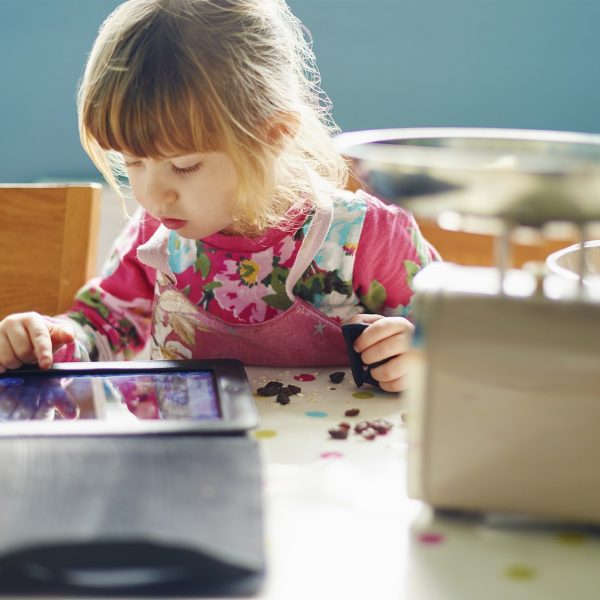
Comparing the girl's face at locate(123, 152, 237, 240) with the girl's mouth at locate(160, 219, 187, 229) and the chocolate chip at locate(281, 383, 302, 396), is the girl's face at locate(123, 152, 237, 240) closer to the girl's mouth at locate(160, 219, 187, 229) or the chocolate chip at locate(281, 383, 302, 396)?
the girl's mouth at locate(160, 219, 187, 229)

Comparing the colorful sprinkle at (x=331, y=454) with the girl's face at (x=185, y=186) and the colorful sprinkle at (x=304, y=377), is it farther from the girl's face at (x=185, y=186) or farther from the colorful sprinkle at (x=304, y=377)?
the girl's face at (x=185, y=186)

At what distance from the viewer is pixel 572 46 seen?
1.63 meters

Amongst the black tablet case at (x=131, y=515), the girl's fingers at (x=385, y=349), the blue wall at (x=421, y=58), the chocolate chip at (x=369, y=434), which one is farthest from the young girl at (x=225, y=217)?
the blue wall at (x=421, y=58)

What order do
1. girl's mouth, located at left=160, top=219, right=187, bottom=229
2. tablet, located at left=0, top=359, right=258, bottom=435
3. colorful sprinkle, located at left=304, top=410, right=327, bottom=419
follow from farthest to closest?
girl's mouth, located at left=160, top=219, right=187, bottom=229 → colorful sprinkle, located at left=304, top=410, right=327, bottom=419 → tablet, located at left=0, top=359, right=258, bottom=435

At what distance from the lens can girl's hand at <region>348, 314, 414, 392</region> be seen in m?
0.71

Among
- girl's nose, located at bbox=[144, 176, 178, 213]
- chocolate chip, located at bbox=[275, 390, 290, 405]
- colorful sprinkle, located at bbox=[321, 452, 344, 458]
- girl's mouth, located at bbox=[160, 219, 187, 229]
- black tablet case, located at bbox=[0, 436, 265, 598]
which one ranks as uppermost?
girl's nose, located at bbox=[144, 176, 178, 213]

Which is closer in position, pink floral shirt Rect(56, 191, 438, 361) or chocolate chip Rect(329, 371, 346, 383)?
chocolate chip Rect(329, 371, 346, 383)

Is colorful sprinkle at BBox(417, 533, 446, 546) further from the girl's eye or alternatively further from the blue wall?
the blue wall

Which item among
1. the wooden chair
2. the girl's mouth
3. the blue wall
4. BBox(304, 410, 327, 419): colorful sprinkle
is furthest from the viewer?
the blue wall

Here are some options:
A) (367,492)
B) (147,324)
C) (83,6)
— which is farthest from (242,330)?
(83,6)

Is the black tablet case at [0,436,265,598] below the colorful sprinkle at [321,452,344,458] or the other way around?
the other way around

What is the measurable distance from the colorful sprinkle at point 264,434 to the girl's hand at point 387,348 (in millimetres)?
140

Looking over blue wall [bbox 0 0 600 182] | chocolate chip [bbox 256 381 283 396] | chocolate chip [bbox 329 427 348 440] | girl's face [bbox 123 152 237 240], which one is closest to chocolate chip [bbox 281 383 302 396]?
chocolate chip [bbox 256 381 283 396]

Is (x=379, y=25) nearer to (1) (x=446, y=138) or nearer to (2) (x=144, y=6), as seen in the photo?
(2) (x=144, y=6)
